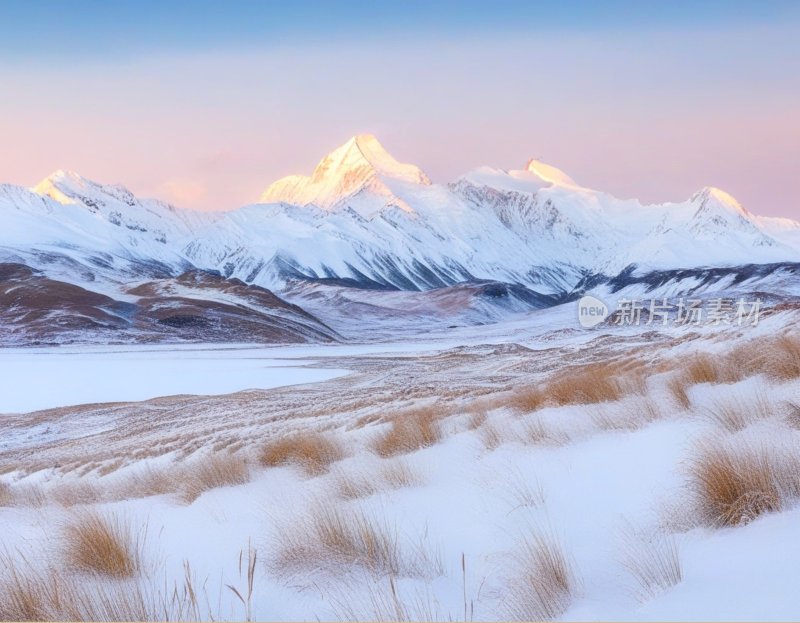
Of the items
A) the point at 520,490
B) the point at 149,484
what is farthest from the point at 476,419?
the point at 149,484

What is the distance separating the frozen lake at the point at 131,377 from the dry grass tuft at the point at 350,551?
34.6 meters

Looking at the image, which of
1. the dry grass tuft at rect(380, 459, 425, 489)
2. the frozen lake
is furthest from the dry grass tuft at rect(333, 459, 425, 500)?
the frozen lake

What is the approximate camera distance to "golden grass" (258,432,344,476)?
26.9 ft

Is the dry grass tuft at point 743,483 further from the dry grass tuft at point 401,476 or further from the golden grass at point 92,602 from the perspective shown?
the golden grass at point 92,602

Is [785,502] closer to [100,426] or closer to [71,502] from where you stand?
[71,502]

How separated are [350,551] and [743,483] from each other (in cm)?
249

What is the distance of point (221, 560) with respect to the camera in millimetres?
5031

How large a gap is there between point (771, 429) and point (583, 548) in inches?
95.8

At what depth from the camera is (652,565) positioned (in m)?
3.77

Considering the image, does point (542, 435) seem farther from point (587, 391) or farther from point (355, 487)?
point (587, 391)

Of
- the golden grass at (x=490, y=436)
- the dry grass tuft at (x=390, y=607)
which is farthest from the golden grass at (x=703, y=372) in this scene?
the dry grass tuft at (x=390, y=607)

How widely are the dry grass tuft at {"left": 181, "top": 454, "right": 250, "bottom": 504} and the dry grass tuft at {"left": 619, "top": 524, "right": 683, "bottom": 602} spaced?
15.9 feet

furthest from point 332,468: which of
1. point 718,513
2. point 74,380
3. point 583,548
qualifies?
point 74,380

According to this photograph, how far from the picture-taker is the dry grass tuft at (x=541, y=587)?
3.57m
